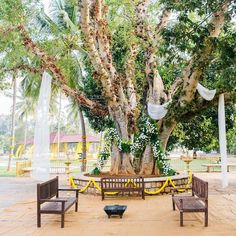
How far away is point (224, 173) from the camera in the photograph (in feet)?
39.8

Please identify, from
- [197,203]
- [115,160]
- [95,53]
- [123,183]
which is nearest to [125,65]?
[95,53]

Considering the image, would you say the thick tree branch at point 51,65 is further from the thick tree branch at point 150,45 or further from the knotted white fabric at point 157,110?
the thick tree branch at point 150,45

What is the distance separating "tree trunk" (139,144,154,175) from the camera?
12.8 m

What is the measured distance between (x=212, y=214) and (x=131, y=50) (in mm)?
7661

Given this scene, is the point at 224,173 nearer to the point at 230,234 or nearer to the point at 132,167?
the point at 132,167

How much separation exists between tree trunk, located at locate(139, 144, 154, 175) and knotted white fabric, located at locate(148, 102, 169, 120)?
1.13 meters

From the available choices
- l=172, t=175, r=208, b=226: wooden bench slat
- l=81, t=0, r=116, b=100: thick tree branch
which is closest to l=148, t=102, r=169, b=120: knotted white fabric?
l=81, t=0, r=116, b=100: thick tree branch

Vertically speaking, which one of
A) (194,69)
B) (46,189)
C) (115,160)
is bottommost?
(46,189)

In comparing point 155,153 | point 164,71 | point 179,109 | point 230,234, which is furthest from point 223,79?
point 164,71

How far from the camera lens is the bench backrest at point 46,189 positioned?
6945mm

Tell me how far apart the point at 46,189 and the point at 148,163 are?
5.84 metres

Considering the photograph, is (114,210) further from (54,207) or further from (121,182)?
(121,182)

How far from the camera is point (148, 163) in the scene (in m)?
12.8

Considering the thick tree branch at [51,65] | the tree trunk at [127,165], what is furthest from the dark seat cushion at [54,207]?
the thick tree branch at [51,65]
